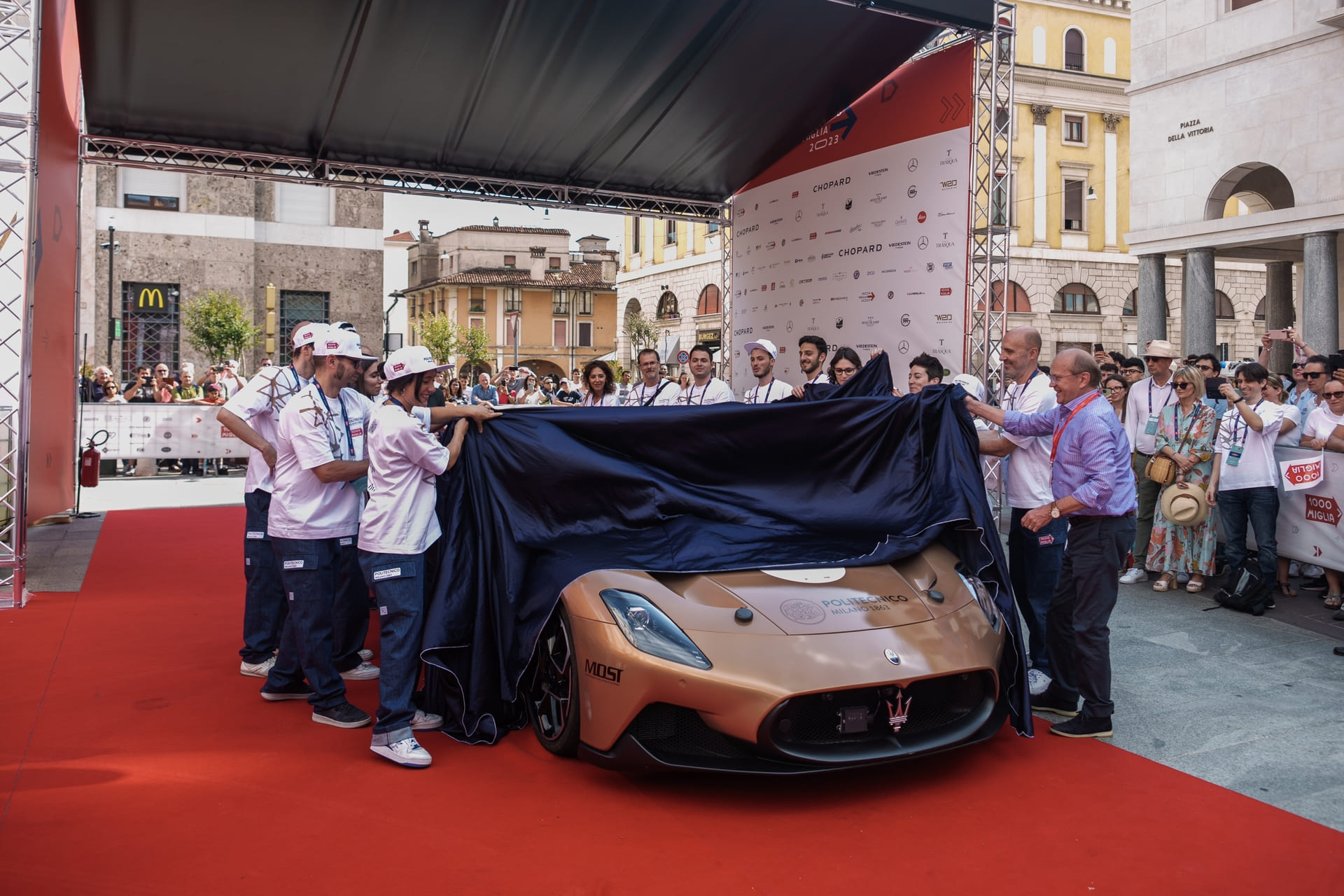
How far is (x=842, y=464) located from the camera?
185 inches

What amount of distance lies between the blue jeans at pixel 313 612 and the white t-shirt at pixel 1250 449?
20.4 ft

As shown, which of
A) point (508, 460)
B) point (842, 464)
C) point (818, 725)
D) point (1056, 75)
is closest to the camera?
point (818, 725)

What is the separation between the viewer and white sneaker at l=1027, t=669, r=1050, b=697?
15.9 ft

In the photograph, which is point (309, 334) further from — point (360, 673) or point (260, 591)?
point (360, 673)

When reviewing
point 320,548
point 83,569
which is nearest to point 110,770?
point 320,548

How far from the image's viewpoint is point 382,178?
1162 cm

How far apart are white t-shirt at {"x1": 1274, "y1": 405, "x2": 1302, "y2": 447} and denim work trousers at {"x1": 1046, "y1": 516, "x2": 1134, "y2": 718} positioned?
11.7ft

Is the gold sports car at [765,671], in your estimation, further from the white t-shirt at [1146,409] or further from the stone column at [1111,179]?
the stone column at [1111,179]

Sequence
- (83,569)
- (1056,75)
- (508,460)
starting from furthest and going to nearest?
(1056,75)
(83,569)
(508,460)

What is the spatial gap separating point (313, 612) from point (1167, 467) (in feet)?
20.2

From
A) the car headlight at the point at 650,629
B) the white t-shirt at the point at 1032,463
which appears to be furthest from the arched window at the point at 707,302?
the car headlight at the point at 650,629

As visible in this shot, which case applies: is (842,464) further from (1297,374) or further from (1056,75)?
(1056,75)

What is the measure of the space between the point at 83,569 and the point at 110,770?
520 cm

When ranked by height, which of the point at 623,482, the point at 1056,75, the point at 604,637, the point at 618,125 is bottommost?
the point at 604,637
